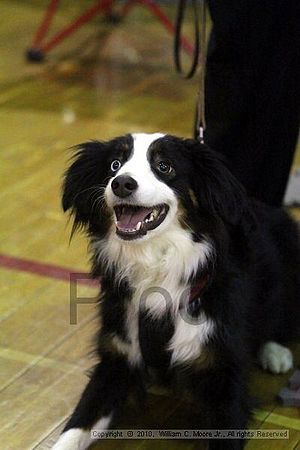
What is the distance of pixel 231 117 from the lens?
2348 millimetres

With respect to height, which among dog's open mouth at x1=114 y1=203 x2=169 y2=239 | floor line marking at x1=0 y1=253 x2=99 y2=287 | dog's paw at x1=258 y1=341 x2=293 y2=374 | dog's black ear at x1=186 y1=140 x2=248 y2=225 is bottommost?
floor line marking at x1=0 y1=253 x2=99 y2=287

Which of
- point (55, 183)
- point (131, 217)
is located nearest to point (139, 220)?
point (131, 217)

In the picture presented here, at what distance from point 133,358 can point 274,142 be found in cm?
87

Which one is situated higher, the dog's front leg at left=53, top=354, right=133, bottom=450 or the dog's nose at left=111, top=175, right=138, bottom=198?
the dog's nose at left=111, top=175, right=138, bottom=198

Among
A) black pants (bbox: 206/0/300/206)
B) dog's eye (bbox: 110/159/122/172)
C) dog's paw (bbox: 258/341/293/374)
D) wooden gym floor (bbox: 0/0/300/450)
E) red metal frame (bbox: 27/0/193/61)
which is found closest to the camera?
dog's eye (bbox: 110/159/122/172)

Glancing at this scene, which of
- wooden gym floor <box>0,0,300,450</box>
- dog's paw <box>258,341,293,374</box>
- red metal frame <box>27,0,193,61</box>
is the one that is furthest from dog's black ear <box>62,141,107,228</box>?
red metal frame <box>27,0,193,61</box>

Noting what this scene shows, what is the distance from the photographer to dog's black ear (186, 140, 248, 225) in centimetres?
167

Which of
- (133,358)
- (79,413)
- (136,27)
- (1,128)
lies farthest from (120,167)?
(136,27)

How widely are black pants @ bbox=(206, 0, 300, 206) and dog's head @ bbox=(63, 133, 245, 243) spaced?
24.5 inches

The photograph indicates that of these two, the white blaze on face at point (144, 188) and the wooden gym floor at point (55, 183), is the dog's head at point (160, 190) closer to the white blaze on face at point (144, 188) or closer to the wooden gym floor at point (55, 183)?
the white blaze on face at point (144, 188)

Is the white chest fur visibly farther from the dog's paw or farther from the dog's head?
the dog's paw

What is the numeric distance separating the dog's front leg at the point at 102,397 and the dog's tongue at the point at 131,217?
311mm

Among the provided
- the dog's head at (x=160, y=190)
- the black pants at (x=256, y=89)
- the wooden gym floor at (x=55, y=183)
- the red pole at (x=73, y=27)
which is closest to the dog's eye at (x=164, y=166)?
the dog's head at (x=160, y=190)

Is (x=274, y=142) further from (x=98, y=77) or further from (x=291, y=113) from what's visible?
(x=98, y=77)
